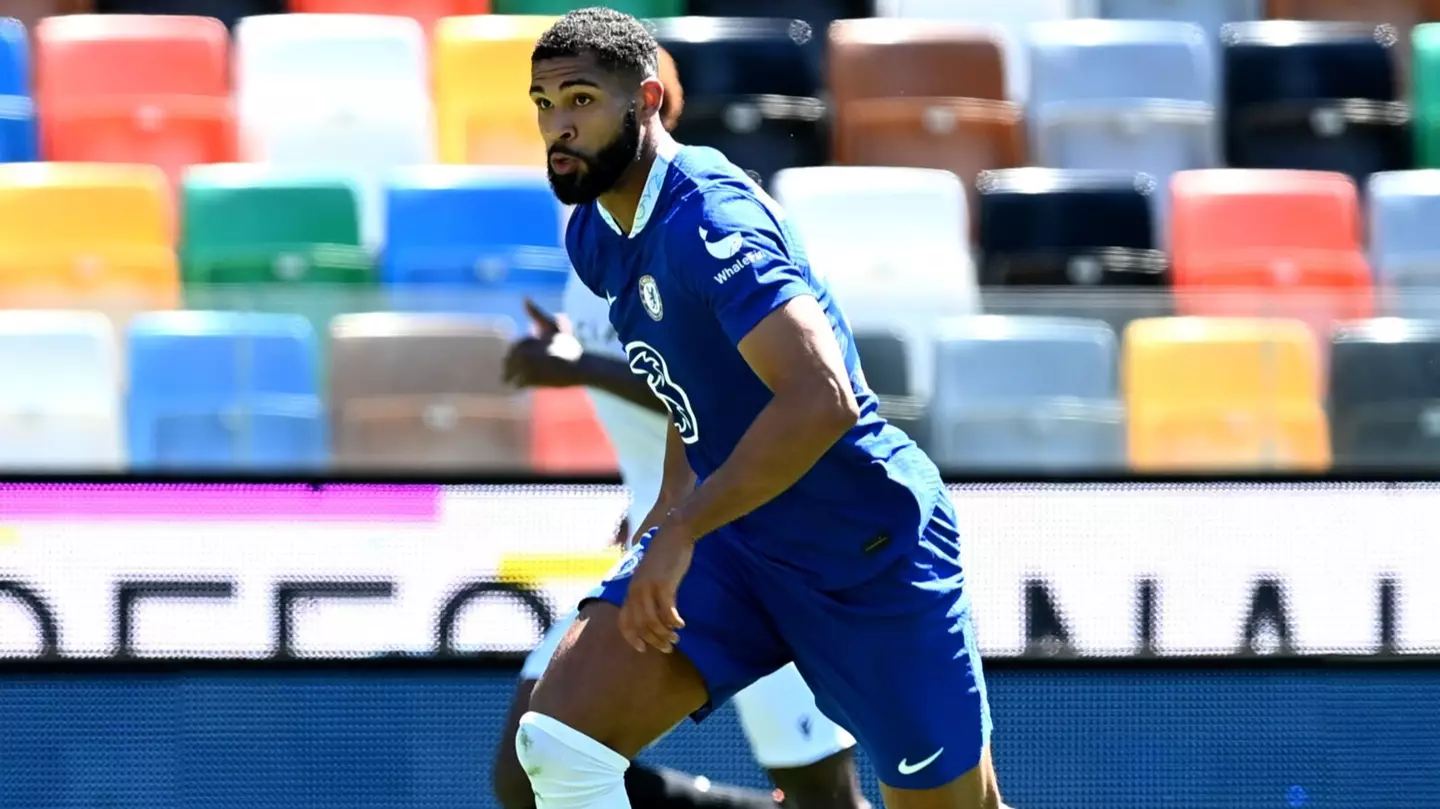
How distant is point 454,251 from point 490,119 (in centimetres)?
101

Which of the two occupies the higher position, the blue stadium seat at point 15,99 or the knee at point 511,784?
the blue stadium seat at point 15,99

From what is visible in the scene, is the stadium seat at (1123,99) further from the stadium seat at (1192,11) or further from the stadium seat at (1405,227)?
the stadium seat at (1405,227)

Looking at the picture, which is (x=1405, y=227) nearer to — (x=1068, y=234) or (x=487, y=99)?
(x=1068, y=234)

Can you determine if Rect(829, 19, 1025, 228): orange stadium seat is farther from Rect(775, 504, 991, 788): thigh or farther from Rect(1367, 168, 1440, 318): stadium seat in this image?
Rect(775, 504, 991, 788): thigh

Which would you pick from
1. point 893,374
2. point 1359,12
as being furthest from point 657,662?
point 1359,12

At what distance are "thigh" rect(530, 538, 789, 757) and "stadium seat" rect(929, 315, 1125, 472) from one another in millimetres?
1342

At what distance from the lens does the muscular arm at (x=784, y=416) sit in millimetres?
2693

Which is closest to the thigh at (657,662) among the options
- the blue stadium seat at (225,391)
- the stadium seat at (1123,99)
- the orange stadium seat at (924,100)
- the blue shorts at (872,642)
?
the blue shorts at (872,642)

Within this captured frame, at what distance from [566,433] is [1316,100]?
155 inches

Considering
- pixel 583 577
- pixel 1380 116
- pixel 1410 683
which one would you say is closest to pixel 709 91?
pixel 1380 116

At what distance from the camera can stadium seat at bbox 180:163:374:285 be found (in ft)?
19.7

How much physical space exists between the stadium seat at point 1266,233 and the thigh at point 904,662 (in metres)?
3.67

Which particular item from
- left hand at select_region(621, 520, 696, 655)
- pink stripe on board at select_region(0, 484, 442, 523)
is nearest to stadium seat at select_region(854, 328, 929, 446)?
pink stripe on board at select_region(0, 484, 442, 523)

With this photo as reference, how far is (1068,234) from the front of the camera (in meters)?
6.50
